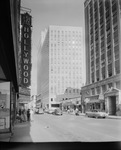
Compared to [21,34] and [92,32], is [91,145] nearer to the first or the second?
[21,34]

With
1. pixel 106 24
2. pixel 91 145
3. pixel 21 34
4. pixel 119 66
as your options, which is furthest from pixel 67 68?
pixel 91 145

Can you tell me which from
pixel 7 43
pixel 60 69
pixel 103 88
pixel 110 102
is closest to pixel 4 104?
pixel 7 43

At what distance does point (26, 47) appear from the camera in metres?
16.6

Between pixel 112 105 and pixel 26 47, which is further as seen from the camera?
pixel 112 105

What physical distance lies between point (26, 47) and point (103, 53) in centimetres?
3991

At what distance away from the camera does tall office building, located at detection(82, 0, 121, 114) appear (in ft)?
153

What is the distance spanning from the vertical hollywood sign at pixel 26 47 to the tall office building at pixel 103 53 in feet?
98.7

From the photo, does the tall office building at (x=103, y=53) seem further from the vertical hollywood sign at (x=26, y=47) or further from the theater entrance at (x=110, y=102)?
the vertical hollywood sign at (x=26, y=47)

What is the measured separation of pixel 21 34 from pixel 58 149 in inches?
388

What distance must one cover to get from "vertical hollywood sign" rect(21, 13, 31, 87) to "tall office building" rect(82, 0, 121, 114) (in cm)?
3007

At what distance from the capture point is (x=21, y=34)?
16312 millimetres

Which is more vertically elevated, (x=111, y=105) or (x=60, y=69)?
(x=60, y=69)

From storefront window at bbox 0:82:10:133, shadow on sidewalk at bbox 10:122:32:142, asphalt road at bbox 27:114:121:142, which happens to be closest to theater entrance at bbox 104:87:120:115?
asphalt road at bbox 27:114:121:142

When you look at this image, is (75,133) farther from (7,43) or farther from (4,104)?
(7,43)
